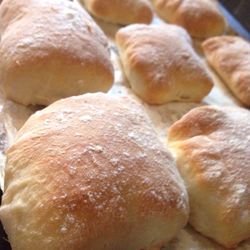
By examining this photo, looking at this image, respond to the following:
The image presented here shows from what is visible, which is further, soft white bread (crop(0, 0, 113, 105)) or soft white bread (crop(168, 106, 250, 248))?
soft white bread (crop(0, 0, 113, 105))

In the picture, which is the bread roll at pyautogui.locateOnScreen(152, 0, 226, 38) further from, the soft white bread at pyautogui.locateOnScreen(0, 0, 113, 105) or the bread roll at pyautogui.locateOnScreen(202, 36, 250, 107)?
the soft white bread at pyautogui.locateOnScreen(0, 0, 113, 105)

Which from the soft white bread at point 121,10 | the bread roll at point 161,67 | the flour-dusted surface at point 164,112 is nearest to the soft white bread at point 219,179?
the flour-dusted surface at point 164,112

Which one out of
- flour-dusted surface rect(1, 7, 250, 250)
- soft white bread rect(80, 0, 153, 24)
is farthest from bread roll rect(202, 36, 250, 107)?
soft white bread rect(80, 0, 153, 24)

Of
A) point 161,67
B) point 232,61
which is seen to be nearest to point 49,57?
point 161,67

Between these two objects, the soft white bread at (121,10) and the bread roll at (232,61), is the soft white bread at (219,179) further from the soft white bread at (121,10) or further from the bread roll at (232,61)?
the soft white bread at (121,10)

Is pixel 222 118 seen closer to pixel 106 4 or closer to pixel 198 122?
pixel 198 122

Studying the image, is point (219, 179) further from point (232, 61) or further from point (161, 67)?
point (232, 61)
